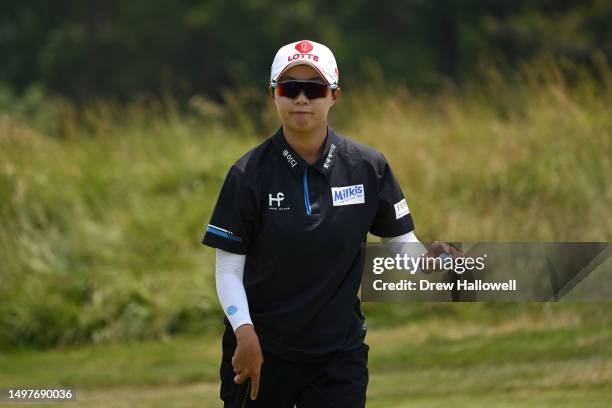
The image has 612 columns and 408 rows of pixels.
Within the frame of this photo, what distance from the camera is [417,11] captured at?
32969 millimetres

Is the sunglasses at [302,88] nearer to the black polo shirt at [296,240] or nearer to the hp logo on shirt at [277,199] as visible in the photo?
the black polo shirt at [296,240]

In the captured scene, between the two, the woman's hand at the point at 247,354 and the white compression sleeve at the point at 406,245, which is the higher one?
the white compression sleeve at the point at 406,245

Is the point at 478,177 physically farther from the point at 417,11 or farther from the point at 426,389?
the point at 417,11

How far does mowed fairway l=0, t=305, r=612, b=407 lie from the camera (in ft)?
25.3

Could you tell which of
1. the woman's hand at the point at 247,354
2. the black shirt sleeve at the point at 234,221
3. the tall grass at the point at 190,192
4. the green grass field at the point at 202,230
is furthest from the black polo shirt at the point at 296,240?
the tall grass at the point at 190,192

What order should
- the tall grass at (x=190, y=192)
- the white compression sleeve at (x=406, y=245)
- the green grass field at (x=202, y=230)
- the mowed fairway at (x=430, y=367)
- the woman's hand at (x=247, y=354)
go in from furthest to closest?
the tall grass at (x=190, y=192), the green grass field at (x=202, y=230), the mowed fairway at (x=430, y=367), the white compression sleeve at (x=406, y=245), the woman's hand at (x=247, y=354)

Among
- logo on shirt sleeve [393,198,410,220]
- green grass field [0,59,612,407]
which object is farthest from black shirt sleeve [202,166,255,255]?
green grass field [0,59,612,407]

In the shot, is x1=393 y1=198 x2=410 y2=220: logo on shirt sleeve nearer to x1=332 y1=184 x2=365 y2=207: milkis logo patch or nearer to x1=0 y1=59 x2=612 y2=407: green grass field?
x1=332 y1=184 x2=365 y2=207: milkis logo patch

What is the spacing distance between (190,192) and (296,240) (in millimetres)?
8540

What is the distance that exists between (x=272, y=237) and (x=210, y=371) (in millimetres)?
5331

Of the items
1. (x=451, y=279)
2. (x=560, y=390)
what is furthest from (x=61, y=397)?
(x=451, y=279)

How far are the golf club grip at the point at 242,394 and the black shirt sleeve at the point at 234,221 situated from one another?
43cm

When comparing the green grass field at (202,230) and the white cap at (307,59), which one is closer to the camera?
the white cap at (307,59)

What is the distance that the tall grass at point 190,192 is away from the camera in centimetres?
1065
